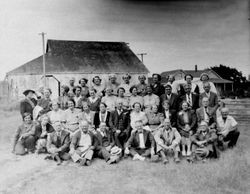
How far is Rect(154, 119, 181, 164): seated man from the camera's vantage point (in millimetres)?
5713

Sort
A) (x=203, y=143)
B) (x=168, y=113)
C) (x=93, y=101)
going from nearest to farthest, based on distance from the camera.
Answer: (x=203, y=143), (x=168, y=113), (x=93, y=101)

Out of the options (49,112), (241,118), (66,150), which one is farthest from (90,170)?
(241,118)

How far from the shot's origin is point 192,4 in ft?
20.8

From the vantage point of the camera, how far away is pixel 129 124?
646 centimetres

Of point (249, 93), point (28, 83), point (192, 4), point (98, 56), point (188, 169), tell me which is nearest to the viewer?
point (188, 169)

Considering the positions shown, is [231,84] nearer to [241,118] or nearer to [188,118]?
[241,118]

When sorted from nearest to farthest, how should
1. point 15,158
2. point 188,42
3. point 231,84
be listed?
point 15,158 < point 188,42 < point 231,84

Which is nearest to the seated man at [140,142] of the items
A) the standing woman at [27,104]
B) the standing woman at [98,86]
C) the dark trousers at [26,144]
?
the standing woman at [98,86]

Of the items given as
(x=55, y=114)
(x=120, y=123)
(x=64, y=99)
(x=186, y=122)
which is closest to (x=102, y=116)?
(x=120, y=123)

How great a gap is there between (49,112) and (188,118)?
347cm

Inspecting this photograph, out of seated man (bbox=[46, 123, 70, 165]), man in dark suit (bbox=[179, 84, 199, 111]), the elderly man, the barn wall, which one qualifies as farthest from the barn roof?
man in dark suit (bbox=[179, 84, 199, 111])

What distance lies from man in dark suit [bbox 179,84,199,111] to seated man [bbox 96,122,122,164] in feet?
6.93

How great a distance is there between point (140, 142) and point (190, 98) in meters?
1.92

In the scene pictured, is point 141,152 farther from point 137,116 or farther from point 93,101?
point 93,101
